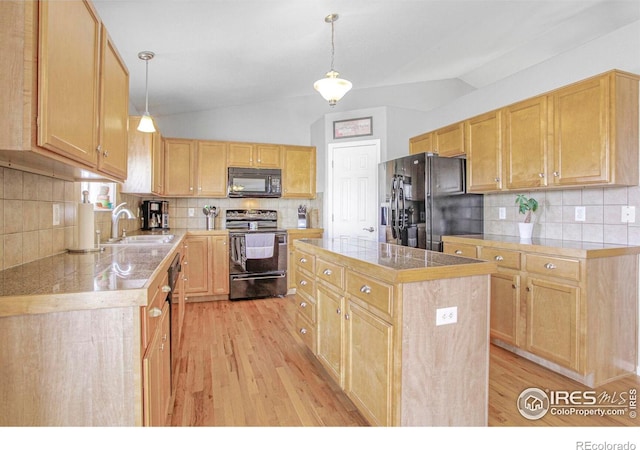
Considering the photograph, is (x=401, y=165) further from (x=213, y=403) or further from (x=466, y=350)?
(x=213, y=403)

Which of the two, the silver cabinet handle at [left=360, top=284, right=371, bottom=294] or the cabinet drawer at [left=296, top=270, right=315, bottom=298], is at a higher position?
the silver cabinet handle at [left=360, top=284, right=371, bottom=294]

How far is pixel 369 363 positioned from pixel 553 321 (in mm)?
1513

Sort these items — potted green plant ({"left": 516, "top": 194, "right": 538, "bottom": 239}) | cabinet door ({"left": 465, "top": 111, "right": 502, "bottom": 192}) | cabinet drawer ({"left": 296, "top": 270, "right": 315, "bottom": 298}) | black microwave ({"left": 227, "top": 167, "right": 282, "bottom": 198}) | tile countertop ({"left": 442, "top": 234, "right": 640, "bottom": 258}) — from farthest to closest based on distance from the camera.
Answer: black microwave ({"left": 227, "top": 167, "right": 282, "bottom": 198})
cabinet door ({"left": 465, "top": 111, "right": 502, "bottom": 192})
potted green plant ({"left": 516, "top": 194, "right": 538, "bottom": 239})
cabinet drawer ({"left": 296, "top": 270, "right": 315, "bottom": 298})
tile countertop ({"left": 442, "top": 234, "right": 640, "bottom": 258})

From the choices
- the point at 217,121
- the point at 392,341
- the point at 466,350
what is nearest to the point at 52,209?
the point at 392,341

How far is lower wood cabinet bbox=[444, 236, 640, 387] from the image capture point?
7.29 feet

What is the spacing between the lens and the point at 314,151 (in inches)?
202

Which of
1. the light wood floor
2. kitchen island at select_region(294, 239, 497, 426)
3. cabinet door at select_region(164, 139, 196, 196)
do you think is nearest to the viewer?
kitchen island at select_region(294, 239, 497, 426)

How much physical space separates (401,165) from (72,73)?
3048mm

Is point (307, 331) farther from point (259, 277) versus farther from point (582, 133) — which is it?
point (582, 133)

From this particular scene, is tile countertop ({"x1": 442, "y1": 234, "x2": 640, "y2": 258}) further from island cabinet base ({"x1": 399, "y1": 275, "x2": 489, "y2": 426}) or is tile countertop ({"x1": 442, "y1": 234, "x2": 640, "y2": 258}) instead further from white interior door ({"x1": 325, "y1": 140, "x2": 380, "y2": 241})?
white interior door ({"x1": 325, "y1": 140, "x2": 380, "y2": 241})

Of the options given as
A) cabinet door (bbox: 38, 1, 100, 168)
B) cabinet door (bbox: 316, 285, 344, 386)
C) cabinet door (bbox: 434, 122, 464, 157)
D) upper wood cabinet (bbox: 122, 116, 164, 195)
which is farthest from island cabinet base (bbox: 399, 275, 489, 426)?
upper wood cabinet (bbox: 122, 116, 164, 195)

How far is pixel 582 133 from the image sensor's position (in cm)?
248

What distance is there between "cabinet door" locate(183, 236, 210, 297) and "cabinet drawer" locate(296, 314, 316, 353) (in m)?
1.99

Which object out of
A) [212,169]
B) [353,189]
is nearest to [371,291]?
[353,189]
